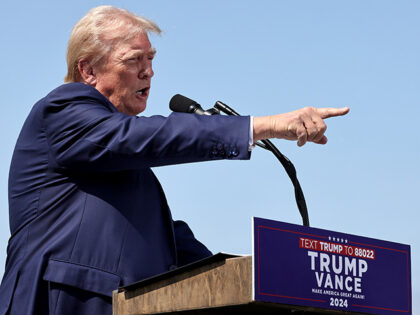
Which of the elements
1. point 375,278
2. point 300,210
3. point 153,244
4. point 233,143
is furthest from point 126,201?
point 375,278

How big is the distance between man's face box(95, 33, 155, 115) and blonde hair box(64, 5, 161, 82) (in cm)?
3

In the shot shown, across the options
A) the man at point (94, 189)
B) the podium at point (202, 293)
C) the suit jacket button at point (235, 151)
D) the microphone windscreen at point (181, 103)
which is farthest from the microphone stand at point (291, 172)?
the podium at point (202, 293)

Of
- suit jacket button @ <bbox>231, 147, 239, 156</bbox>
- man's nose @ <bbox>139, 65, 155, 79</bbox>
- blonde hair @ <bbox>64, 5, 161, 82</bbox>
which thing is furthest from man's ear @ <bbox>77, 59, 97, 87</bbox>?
suit jacket button @ <bbox>231, 147, 239, 156</bbox>

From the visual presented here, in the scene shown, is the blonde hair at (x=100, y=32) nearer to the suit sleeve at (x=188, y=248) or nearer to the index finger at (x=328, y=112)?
the suit sleeve at (x=188, y=248)

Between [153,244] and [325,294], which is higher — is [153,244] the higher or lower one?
the higher one

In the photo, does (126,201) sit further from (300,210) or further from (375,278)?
(375,278)

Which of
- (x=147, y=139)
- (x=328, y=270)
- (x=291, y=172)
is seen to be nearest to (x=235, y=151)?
(x=147, y=139)

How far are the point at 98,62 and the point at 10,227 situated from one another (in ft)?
2.38

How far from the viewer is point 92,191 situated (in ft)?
7.36

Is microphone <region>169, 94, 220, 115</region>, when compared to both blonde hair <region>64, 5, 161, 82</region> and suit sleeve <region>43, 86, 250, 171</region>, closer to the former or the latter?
blonde hair <region>64, 5, 161, 82</region>

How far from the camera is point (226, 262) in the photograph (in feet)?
5.41

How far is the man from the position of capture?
2.04 metres

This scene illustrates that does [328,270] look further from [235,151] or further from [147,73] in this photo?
[147,73]

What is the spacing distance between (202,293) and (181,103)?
117 cm
